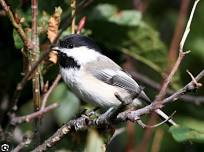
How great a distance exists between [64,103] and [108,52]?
36 centimetres

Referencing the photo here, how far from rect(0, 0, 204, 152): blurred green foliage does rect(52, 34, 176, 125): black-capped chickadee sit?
77 millimetres

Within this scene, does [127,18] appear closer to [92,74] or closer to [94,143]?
[92,74]

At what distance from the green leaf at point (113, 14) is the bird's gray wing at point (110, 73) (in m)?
0.19

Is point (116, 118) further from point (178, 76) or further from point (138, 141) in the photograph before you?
point (138, 141)

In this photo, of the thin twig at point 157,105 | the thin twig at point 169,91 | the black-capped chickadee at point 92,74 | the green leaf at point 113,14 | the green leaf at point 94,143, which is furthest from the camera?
the thin twig at point 169,91

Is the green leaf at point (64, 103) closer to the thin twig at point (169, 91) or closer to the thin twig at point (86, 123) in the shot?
the thin twig at point (169, 91)

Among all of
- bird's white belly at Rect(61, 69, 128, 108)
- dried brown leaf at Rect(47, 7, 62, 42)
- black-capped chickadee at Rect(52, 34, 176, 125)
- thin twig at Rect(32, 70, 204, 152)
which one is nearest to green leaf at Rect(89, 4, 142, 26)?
black-capped chickadee at Rect(52, 34, 176, 125)

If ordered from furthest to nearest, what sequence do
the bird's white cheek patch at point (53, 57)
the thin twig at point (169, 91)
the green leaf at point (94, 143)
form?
1. the thin twig at point (169, 91)
2. the bird's white cheek patch at point (53, 57)
3. the green leaf at point (94, 143)

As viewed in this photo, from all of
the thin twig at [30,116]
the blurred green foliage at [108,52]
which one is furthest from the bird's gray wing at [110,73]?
the thin twig at [30,116]

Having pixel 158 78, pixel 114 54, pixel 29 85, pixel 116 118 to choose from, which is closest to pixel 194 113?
pixel 158 78

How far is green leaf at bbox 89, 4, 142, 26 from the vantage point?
8.38ft

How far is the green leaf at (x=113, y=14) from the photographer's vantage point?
2.55m

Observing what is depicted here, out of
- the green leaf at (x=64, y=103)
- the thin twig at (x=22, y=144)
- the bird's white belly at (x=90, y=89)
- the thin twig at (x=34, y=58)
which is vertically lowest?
the green leaf at (x=64, y=103)

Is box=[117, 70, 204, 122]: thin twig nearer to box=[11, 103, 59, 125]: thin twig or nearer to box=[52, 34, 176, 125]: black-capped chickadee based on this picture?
box=[11, 103, 59, 125]: thin twig
